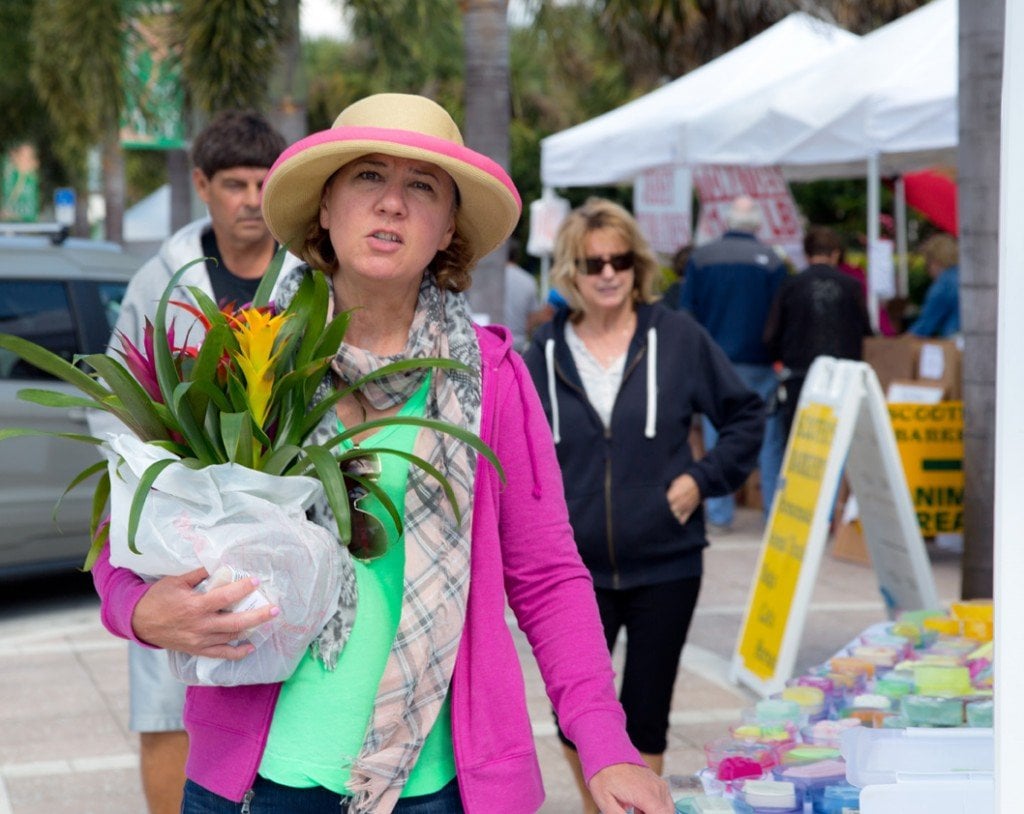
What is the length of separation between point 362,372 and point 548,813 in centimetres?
296

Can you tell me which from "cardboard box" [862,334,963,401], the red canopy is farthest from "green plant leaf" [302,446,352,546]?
the red canopy

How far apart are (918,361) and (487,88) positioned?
3.26 meters


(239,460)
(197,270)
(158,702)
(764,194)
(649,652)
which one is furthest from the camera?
(764,194)

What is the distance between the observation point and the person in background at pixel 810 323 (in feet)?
31.8

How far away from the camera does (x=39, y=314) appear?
7996 mm

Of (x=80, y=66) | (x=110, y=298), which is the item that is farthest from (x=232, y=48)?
(x=80, y=66)

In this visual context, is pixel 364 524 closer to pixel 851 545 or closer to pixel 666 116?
pixel 851 545

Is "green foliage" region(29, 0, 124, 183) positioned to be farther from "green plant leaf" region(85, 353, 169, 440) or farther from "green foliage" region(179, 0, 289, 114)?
"green plant leaf" region(85, 353, 169, 440)

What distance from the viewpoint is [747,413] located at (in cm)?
462

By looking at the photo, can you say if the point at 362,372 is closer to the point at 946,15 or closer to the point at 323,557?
the point at 323,557

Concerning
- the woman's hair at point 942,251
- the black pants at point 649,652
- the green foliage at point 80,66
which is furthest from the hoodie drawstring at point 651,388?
the green foliage at point 80,66

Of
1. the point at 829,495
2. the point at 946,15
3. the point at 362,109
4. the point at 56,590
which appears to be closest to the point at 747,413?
the point at 829,495

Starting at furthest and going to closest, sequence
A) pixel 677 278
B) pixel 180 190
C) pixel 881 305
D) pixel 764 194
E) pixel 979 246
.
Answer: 1. pixel 180 190
2. pixel 764 194
3. pixel 881 305
4. pixel 677 278
5. pixel 979 246

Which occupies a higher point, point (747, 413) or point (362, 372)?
point (362, 372)
